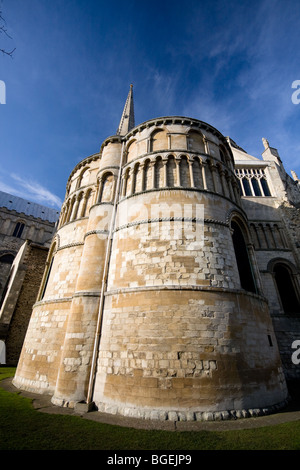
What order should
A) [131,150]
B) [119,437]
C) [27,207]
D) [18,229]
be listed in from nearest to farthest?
[119,437], [131,150], [18,229], [27,207]

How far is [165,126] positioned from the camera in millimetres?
13102

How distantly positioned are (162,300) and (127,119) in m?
25.4

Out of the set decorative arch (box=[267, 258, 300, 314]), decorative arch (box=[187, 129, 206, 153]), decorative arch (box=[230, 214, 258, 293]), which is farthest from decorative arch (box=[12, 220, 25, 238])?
decorative arch (box=[267, 258, 300, 314])

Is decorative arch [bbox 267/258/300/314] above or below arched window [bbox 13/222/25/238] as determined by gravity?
below

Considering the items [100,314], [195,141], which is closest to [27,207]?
[195,141]

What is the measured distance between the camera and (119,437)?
5098 mm

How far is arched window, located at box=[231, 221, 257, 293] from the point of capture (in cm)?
1013

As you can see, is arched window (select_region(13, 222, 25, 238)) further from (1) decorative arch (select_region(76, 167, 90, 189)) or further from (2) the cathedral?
(2) the cathedral

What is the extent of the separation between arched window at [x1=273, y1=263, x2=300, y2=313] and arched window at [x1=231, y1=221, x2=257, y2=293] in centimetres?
665

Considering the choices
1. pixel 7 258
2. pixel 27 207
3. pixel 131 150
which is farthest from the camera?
pixel 27 207

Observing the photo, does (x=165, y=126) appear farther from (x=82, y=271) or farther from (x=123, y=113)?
(x=123, y=113)

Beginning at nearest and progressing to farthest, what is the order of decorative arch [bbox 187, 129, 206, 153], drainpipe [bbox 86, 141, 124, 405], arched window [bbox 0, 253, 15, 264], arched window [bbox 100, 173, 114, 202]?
drainpipe [bbox 86, 141, 124, 405]
decorative arch [bbox 187, 129, 206, 153]
arched window [bbox 100, 173, 114, 202]
arched window [bbox 0, 253, 15, 264]

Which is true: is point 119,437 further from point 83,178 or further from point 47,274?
point 83,178

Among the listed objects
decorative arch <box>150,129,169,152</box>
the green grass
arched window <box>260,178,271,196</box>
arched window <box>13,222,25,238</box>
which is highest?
arched window <box>13,222,25,238</box>
